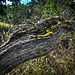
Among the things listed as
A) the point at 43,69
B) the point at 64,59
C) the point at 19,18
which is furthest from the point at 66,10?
the point at 19,18

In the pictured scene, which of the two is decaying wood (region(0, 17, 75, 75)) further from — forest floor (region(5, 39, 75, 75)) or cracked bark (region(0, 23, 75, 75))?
forest floor (region(5, 39, 75, 75))

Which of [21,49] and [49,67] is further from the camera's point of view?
[49,67]

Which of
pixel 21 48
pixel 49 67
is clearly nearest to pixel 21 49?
pixel 21 48

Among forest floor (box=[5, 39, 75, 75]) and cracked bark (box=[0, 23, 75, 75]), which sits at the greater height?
cracked bark (box=[0, 23, 75, 75])

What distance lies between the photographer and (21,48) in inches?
62.6

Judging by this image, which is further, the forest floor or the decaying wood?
the forest floor

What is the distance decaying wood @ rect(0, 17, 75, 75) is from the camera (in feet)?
4.60

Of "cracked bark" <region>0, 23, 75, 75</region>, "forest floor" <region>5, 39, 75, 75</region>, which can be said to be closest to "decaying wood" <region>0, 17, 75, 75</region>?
"cracked bark" <region>0, 23, 75, 75</region>

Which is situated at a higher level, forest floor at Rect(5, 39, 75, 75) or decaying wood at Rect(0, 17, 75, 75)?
decaying wood at Rect(0, 17, 75, 75)

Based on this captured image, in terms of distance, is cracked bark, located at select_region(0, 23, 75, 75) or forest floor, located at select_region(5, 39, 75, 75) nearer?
cracked bark, located at select_region(0, 23, 75, 75)

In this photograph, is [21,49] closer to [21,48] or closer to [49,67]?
[21,48]

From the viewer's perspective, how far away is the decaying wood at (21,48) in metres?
1.40

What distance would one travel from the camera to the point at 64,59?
3.44 metres

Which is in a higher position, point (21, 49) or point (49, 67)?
point (21, 49)
